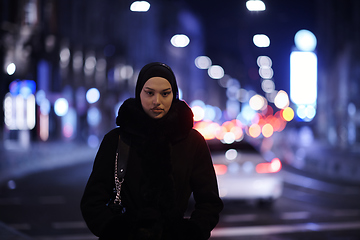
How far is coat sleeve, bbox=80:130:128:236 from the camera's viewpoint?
317cm

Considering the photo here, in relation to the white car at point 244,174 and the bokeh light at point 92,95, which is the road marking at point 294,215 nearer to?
the white car at point 244,174

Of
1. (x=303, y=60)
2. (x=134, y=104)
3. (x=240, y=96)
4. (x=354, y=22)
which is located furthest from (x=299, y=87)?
(x=240, y=96)

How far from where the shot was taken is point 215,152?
42.8 feet

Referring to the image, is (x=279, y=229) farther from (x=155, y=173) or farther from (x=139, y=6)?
(x=155, y=173)

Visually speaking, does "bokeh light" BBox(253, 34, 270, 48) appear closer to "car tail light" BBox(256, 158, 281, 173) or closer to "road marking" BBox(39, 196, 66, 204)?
"car tail light" BBox(256, 158, 281, 173)

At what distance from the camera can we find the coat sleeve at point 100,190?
317 centimetres

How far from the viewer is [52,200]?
15031 mm

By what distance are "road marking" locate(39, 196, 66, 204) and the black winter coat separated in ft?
38.0

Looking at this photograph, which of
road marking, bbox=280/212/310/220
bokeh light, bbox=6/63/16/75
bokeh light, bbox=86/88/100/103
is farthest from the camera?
bokeh light, bbox=86/88/100/103

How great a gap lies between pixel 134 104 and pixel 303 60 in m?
69.6

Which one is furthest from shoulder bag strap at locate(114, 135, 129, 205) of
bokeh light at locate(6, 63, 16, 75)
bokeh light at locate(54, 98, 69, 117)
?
bokeh light at locate(54, 98, 69, 117)

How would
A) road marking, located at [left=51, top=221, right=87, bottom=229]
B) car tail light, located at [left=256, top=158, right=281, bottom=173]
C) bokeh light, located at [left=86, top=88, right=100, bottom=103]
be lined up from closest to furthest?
road marking, located at [left=51, top=221, right=87, bottom=229]
car tail light, located at [left=256, top=158, right=281, bottom=173]
bokeh light, located at [left=86, top=88, right=100, bottom=103]

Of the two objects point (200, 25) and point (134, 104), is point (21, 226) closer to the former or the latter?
point (134, 104)

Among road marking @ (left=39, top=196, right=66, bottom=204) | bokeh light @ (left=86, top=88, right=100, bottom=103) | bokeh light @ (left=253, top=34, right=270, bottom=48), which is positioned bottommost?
road marking @ (left=39, top=196, right=66, bottom=204)
